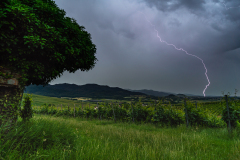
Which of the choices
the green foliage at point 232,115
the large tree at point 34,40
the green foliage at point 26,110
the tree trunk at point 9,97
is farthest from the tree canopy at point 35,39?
the green foliage at point 232,115

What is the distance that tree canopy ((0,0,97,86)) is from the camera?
4.77m

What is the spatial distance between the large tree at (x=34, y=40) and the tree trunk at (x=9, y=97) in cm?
22

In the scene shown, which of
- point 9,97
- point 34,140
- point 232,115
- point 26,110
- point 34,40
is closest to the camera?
point 34,140

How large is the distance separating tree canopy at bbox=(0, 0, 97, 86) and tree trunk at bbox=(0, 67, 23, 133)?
16.8 inches

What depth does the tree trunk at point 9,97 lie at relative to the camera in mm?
5359

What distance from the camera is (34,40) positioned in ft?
16.8

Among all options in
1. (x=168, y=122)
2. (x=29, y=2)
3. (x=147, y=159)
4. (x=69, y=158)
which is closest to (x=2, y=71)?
(x=29, y=2)

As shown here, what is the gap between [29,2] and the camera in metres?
5.95

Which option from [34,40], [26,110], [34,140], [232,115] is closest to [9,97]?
[26,110]

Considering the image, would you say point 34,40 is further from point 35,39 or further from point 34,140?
point 34,140

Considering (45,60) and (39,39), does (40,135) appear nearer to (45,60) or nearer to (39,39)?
(39,39)

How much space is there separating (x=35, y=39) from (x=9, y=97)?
2.78 meters

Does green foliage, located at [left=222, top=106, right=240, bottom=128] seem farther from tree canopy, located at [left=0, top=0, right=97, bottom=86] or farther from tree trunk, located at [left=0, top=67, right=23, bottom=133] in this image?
tree trunk, located at [left=0, top=67, right=23, bottom=133]

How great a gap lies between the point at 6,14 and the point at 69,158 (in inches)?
205
